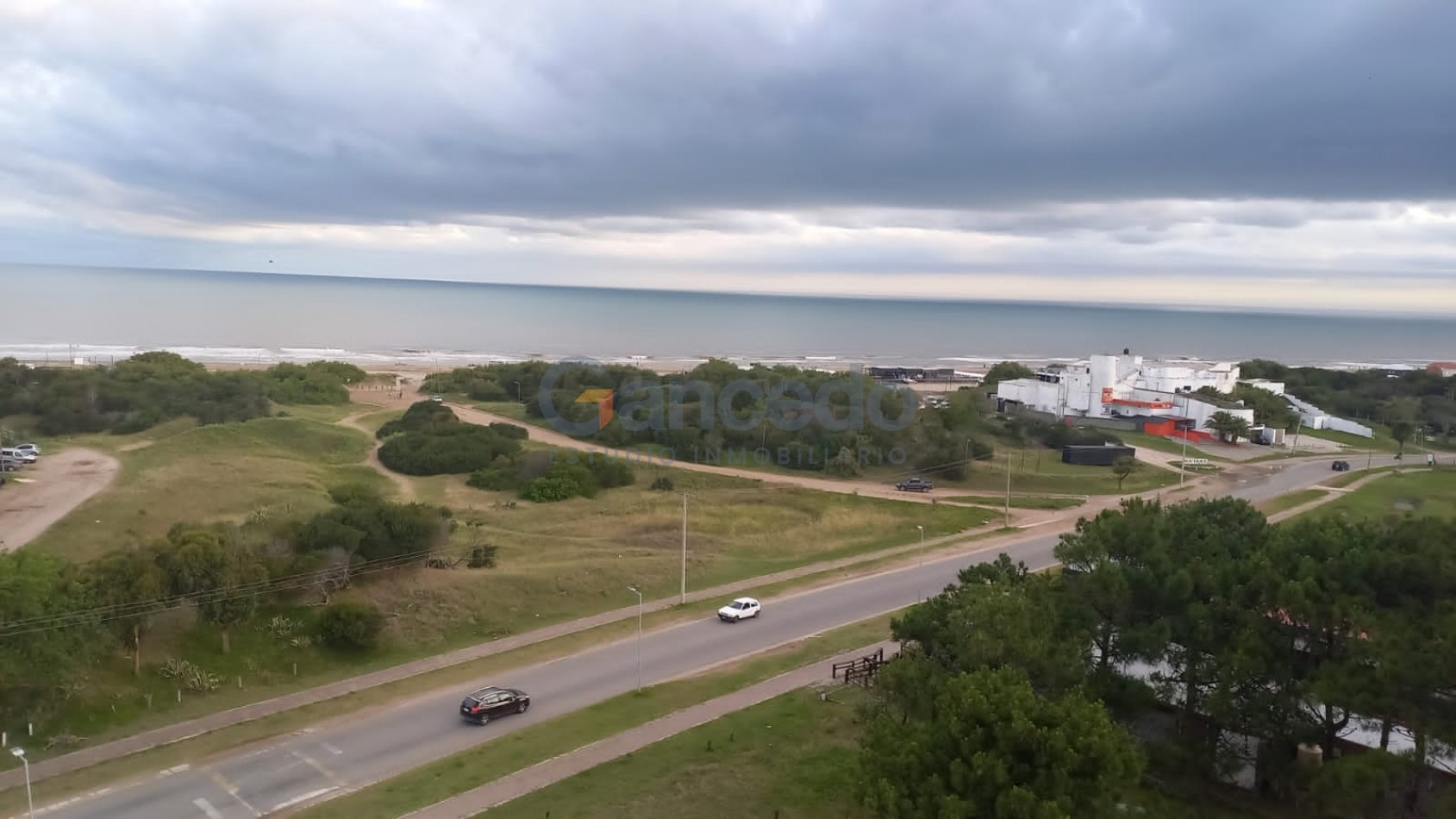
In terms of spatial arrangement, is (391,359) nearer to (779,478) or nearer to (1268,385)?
(779,478)

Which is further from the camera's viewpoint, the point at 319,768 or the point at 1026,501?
the point at 1026,501

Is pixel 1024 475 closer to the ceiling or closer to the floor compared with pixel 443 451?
closer to the floor

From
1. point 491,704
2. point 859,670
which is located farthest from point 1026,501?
point 491,704

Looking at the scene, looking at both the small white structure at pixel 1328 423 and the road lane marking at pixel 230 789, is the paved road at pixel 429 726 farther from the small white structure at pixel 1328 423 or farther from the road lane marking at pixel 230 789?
the small white structure at pixel 1328 423

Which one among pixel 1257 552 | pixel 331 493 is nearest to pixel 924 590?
pixel 1257 552

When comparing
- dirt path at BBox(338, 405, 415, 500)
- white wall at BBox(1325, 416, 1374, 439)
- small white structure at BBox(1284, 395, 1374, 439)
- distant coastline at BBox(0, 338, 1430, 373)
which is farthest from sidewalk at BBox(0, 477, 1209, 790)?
distant coastline at BBox(0, 338, 1430, 373)

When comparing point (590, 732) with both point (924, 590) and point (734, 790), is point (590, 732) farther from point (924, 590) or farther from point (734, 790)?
point (924, 590)
